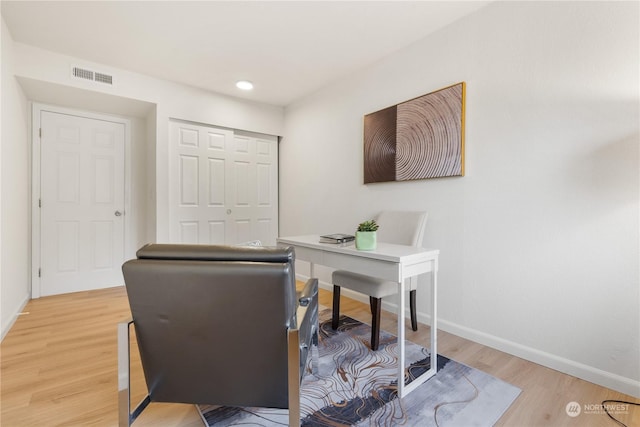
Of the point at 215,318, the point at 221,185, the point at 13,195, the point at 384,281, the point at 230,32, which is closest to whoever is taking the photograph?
the point at 215,318

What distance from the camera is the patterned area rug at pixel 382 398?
1.39 metres

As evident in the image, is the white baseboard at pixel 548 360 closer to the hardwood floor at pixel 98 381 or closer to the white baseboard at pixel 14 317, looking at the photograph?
the hardwood floor at pixel 98 381

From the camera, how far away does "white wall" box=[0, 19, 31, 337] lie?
2293 mm

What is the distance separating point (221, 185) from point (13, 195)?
189 centimetres

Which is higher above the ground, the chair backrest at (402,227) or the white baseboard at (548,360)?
the chair backrest at (402,227)

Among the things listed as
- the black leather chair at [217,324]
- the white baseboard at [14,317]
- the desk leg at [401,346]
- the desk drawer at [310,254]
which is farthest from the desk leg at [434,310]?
the white baseboard at [14,317]

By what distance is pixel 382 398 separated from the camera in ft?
5.06

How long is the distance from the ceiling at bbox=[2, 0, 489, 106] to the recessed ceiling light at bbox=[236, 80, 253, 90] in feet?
0.51

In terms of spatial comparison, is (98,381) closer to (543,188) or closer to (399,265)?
(399,265)

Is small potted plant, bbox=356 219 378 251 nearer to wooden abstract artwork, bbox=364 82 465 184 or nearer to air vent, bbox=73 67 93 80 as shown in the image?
wooden abstract artwork, bbox=364 82 465 184

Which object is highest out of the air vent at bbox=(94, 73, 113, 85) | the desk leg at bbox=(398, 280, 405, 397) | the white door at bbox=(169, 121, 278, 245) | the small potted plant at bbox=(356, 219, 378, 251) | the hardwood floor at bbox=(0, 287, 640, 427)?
the air vent at bbox=(94, 73, 113, 85)

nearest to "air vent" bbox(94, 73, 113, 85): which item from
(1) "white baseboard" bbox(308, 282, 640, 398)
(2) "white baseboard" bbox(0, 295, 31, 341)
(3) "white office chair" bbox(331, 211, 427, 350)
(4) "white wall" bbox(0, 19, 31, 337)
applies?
(4) "white wall" bbox(0, 19, 31, 337)

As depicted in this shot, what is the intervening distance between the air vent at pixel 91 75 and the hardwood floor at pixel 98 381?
2.26 m

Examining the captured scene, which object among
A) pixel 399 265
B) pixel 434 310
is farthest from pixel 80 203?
pixel 434 310
